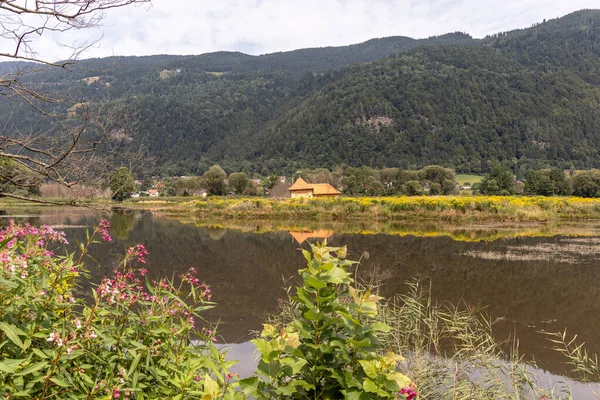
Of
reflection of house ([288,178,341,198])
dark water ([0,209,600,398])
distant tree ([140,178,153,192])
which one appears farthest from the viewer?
reflection of house ([288,178,341,198])

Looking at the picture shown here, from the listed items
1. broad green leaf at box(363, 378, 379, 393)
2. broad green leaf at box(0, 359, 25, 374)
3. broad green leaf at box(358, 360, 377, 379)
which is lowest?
broad green leaf at box(363, 378, 379, 393)

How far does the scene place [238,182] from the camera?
57.0 metres

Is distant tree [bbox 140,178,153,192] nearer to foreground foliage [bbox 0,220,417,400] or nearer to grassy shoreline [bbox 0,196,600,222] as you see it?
grassy shoreline [bbox 0,196,600,222]

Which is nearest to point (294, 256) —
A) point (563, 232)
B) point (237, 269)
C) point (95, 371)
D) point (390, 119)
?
point (237, 269)

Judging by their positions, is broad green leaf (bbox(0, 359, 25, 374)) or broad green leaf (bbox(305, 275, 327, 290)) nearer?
broad green leaf (bbox(0, 359, 25, 374))

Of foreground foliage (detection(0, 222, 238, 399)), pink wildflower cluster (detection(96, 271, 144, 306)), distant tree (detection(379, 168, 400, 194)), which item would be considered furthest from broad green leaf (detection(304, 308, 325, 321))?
distant tree (detection(379, 168, 400, 194))

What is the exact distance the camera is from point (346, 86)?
361ft

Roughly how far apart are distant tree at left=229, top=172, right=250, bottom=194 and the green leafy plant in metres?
55.2

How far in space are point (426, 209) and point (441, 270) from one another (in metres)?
18.1

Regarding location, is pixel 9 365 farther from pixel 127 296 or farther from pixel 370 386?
pixel 370 386

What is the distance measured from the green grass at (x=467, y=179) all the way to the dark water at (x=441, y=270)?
167 feet

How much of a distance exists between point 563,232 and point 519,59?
124 m

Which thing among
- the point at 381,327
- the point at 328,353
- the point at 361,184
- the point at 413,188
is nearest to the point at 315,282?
the point at 381,327

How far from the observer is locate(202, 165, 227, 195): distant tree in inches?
2159
